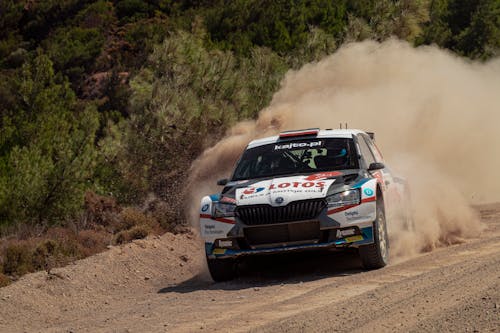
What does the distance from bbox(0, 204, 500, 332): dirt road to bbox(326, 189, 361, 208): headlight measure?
841 millimetres

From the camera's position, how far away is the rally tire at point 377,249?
34.4 ft

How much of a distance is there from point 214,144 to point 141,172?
1.92 metres

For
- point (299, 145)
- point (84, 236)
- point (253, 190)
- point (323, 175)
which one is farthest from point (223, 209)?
point (84, 236)

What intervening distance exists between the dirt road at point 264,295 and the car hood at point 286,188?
994 millimetres

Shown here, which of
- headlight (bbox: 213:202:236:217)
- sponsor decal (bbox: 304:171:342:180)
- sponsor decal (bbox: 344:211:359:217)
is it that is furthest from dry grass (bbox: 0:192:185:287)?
sponsor decal (bbox: 344:211:359:217)

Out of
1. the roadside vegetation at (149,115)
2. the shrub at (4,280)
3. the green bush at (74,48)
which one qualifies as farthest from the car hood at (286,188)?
the green bush at (74,48)

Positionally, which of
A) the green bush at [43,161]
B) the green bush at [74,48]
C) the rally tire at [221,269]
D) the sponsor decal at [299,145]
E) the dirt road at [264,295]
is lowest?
the dirt road at [264,295]

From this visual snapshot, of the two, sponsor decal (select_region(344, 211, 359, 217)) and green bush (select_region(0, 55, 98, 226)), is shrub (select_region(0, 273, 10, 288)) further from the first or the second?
green bush (select_region(0, 55, 98, 226))

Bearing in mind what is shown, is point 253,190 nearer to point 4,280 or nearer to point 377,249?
point 377,249

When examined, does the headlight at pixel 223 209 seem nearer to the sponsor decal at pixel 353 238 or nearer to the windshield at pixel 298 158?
the windshield at pixel 298 158

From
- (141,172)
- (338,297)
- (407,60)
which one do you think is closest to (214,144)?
(141,172)

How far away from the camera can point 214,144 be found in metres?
22.0

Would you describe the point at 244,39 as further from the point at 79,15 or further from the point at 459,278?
the point at 459,278

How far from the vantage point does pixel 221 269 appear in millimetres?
10977
